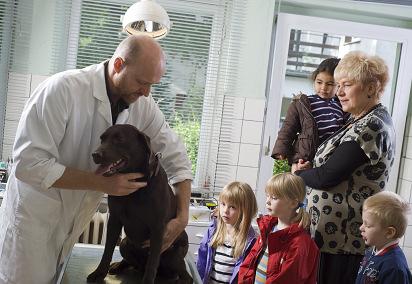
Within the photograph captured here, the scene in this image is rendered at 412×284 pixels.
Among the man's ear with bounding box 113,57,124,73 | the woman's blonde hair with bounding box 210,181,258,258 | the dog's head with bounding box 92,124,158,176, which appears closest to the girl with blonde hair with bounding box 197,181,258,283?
the woman's blonde hair with bounding box 210,181,258,258

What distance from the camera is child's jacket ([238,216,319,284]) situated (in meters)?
2.06

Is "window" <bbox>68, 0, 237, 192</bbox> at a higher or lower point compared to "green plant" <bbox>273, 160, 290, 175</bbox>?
higher

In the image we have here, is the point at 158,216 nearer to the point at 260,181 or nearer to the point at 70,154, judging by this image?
the point at 70,154

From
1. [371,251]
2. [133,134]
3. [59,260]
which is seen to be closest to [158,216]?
[133,134]

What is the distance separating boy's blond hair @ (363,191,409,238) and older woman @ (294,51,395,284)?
0.04m

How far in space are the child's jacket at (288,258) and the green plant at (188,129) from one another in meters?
1.77

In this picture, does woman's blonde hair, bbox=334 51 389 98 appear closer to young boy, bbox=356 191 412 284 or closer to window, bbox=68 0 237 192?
young boy, bbox=356 191 412 284

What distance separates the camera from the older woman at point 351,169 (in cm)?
192

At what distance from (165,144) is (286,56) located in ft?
7.70

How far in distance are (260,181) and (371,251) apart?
1998 mm

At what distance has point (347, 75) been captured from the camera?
200 cm

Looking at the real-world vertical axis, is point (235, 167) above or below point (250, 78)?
below

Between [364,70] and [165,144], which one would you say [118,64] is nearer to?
[165,144]

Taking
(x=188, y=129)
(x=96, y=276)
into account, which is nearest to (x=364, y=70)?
(x=96, y=276)
